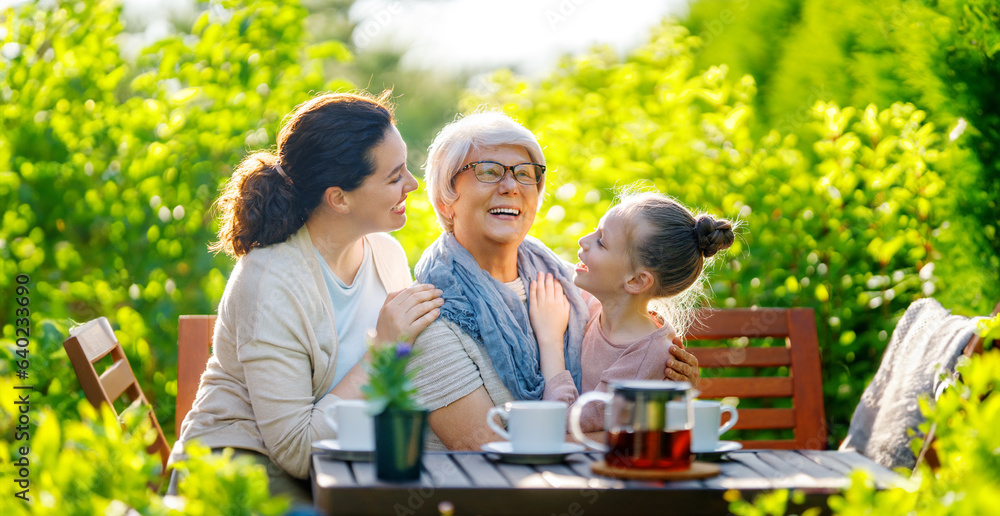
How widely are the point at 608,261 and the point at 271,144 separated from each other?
179cm

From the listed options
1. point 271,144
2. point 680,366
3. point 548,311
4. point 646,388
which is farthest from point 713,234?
point 271,144

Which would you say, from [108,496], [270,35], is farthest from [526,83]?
[108,496]

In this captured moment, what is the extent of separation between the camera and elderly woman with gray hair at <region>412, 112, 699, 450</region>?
8.27 feet

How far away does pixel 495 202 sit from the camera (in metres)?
2.71

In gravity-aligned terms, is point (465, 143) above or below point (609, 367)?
above

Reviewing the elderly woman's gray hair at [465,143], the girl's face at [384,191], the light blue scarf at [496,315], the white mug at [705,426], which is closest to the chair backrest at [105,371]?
the girl's face at [384,191]

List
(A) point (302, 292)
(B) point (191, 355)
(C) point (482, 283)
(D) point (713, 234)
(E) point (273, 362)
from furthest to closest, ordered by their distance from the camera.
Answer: (B) point (191, 355)
(C) point (482, 283)
(D) point (713, 234)
(A) point (302, 292)
(E) point (273, 362)

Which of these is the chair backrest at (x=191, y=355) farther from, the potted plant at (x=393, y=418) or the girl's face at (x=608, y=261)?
the potted plant at (x=393, y=418)

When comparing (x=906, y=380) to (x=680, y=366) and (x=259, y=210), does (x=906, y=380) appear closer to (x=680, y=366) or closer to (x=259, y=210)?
(x=680, y=366)

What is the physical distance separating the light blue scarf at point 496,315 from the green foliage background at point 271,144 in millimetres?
620

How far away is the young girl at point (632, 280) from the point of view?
2.56 m

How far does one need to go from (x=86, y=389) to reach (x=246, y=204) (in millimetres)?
676

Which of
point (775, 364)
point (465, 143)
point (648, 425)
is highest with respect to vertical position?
point (465, 143)

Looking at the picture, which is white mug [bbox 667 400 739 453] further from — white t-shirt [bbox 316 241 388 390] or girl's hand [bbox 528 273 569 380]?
white t-shirt [bbox 316 241 388 390]
